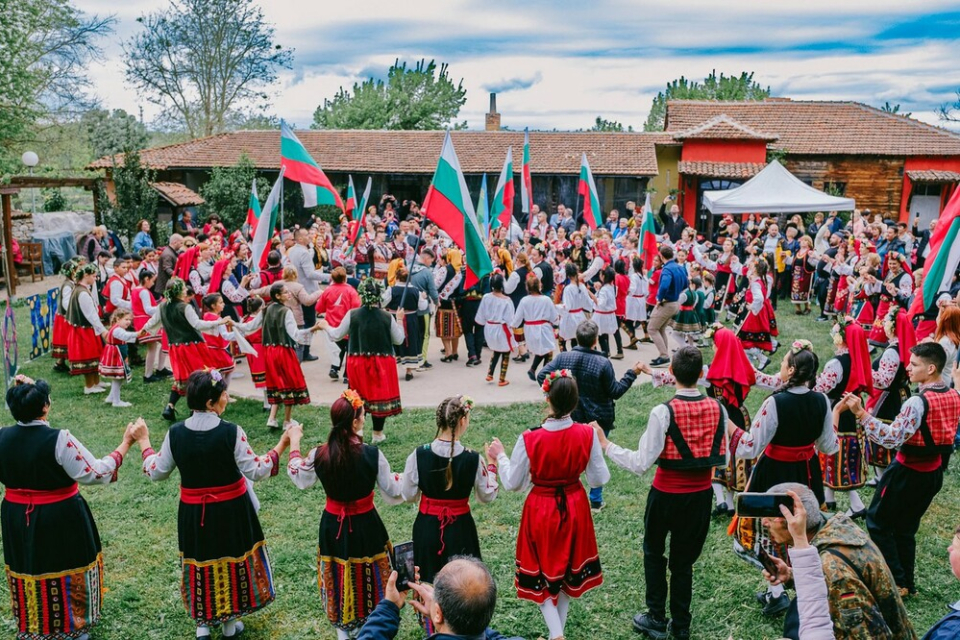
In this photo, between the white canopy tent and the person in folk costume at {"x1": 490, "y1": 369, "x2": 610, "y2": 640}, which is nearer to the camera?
the person in folk costume at {"x1": 490, "y1": 369, "x2": 610, "y2": 640}

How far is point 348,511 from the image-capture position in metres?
4.25

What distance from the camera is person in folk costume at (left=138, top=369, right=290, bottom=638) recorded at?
4.29m

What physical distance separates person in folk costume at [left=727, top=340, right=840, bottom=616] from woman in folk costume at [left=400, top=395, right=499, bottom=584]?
1654mm

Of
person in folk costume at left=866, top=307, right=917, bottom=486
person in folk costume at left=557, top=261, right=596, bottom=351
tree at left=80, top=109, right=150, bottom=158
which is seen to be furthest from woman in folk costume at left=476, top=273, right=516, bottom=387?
tree at left=80, top=109, right=150, bottom=158

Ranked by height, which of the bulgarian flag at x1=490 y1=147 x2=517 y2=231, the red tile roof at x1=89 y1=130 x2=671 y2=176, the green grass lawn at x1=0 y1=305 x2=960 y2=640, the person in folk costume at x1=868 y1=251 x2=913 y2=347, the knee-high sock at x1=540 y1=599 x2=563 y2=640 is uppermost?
the red tile roof at x1=89 y1=130 x2=671 y2=176

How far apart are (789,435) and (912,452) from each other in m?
0.80

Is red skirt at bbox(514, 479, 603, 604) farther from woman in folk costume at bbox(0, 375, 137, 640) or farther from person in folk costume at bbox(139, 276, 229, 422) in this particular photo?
person in folk costume at bbox(139, 276, 229, 422)

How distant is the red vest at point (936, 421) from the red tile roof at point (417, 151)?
2155cm

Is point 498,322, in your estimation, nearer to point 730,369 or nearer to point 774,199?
point 730,369

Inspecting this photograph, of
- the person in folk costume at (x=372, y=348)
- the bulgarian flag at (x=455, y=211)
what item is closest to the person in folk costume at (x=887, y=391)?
the bulgarian flag at (x=455, y=211)

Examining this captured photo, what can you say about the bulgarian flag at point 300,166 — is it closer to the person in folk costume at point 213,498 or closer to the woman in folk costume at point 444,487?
the person in folk costume at point 213,498

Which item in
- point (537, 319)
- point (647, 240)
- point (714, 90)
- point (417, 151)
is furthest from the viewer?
point (714, 90)

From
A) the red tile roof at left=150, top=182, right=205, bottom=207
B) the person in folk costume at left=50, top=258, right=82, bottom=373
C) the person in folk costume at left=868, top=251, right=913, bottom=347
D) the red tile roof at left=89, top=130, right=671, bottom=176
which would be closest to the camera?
the person in folk costume at left=50, top=258, right=82, bottom=373

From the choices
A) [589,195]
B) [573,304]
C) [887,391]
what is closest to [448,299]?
[573,304]
